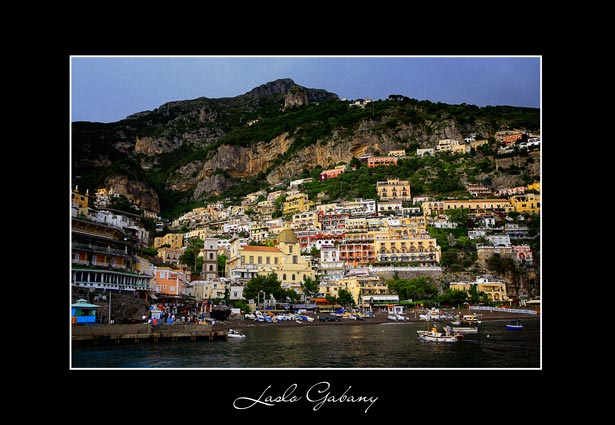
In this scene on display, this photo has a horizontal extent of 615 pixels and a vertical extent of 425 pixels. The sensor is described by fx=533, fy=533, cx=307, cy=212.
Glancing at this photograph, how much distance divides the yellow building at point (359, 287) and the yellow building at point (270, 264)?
918 mm

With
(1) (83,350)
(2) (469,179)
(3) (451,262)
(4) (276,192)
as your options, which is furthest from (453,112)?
(1) (83,350)

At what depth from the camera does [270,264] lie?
20047 mm

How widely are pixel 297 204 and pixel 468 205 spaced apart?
14584 millimetres

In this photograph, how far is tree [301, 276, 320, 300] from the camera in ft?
68.2

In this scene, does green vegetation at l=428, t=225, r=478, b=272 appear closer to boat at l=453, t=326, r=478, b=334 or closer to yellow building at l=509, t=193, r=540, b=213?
yellow building at l=509, t=193, r=540, b=213

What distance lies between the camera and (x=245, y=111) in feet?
258

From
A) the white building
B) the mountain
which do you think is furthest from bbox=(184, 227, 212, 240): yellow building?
the white building

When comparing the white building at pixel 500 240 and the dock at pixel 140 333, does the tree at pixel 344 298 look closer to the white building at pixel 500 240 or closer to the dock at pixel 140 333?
the white building at pixel 500 240

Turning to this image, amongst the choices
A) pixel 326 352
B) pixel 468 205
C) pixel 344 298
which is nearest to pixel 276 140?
pixel 468 205

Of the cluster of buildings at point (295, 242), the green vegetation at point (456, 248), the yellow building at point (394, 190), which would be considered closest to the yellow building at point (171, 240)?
the cluster of buildings at point (295, 242)

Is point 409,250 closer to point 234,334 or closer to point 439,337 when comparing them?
point 439,337

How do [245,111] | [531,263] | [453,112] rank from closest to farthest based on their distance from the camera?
1. [531,263]
2. [453,112]
3. [245,111]
